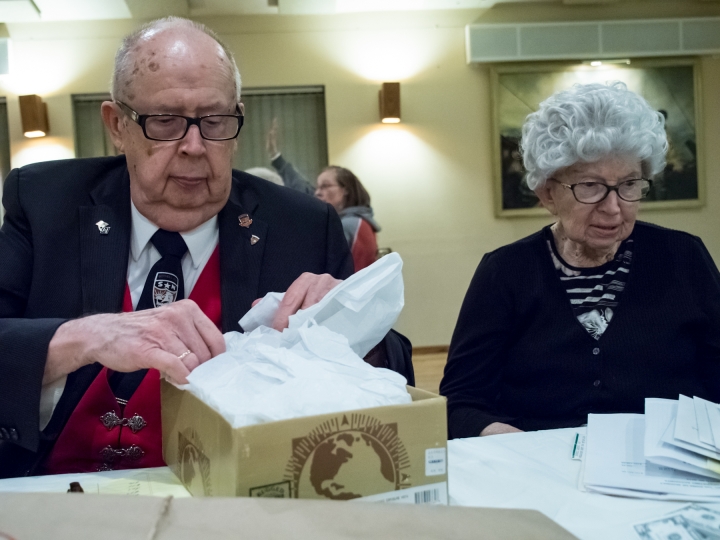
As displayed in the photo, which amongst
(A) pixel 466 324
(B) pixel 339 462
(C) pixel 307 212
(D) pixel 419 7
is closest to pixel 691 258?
(A) pixel 466 324

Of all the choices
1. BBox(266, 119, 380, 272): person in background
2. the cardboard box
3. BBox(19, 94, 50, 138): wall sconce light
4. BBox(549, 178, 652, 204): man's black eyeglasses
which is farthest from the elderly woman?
BBox(19, 94, 50, 138): wall sconce light

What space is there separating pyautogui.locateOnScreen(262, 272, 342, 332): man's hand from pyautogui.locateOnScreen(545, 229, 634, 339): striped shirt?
30.2 inches

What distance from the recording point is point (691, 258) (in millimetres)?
1686

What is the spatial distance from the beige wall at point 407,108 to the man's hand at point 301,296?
17.5ft

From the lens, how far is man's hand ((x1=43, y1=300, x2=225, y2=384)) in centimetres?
90

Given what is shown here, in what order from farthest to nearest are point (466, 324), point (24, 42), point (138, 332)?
1. point (24, 42)
2. point (466, 324)
3. point (138, 332)

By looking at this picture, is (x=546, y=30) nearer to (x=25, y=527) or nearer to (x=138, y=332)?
(x=138, y=332)

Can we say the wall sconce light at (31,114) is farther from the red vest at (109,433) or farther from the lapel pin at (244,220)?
the red vest at (109,433)

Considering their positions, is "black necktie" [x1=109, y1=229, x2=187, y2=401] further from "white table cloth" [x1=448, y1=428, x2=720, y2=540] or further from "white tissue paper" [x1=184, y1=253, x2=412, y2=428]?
"white table cloth" [x1=448, y1=428, x2=720, y2=540]

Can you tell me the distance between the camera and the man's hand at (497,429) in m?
1.42

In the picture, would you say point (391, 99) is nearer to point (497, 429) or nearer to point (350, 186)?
point (350, 186)

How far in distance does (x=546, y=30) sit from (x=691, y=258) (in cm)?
522

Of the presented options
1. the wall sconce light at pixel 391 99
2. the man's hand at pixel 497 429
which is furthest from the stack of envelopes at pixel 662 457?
the wall sconce light at pixel 391 99

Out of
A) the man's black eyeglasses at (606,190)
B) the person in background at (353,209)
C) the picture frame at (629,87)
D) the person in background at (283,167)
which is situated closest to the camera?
the man's black eyeglasses at (606,190)
